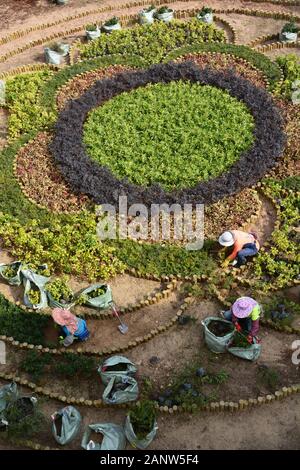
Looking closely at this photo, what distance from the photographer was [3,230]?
1373 cm

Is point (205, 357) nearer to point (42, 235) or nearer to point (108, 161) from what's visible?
point (42, 235)

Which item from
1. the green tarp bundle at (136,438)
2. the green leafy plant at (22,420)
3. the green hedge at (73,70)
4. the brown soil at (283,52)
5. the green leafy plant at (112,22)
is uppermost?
the green leafy plant at (112,22)

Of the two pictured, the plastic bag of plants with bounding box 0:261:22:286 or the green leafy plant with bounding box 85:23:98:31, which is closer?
the plastic bag of plants with bounding box 0:261:22:286

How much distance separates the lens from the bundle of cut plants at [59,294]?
40.3ft

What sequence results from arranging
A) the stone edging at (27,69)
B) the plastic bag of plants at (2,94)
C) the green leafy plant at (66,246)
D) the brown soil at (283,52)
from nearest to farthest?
the green leafy plant at (66,246), the plastic bag of plants at (2,94), the brown soil at (283,52), the stone edging at (27,69)

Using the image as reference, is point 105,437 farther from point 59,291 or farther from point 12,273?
point 12,273

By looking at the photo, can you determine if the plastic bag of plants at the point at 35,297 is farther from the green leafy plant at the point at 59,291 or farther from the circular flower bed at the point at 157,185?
the circular flower bed at the point at 157,185

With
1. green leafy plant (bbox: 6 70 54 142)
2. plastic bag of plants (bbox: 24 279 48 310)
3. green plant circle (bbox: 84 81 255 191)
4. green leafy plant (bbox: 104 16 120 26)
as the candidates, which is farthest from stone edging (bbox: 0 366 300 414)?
green leafy plant (bbox: 104 16 120 26)

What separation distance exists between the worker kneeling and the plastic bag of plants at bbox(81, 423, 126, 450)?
6.41 feet

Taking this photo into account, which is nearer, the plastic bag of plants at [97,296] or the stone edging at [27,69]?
the plastic bag of plants at [97,296]

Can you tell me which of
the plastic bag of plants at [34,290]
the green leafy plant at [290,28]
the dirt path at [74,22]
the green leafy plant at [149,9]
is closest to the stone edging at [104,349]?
the plastic bag of plants at [34,290]

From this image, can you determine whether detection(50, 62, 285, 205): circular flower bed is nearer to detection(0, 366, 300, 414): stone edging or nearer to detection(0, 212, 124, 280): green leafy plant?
detection(0, 212, 124, 280): green leafy plant

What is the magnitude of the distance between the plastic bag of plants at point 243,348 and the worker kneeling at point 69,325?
2976mm

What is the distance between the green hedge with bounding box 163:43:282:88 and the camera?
17.8 metres
